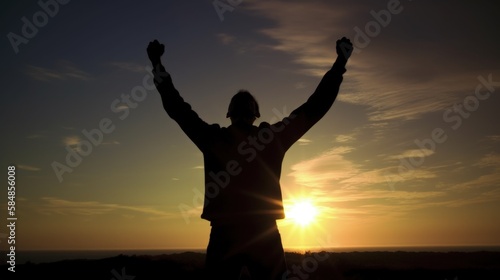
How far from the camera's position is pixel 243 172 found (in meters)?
4.21

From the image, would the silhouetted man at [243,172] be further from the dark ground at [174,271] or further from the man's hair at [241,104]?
the dark ground at [174,271]

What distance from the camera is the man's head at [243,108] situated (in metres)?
4.55

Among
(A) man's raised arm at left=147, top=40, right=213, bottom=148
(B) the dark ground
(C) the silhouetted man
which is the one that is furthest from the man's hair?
(B) the dark ground

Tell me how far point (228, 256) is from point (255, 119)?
1451 millimetres

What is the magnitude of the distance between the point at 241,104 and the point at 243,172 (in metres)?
0.75

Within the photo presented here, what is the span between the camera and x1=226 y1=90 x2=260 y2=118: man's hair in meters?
4.55

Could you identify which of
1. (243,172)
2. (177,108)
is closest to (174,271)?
(177,108)

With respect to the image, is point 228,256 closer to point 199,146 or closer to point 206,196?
point 206,196

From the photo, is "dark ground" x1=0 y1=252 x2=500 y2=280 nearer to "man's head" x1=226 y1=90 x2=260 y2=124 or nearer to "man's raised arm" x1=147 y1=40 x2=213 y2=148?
"man's head" x1=226 y1=90 x2=260 y2=124

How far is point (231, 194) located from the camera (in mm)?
4133

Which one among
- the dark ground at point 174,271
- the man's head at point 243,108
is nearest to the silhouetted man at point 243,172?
the man's head at point 243,108

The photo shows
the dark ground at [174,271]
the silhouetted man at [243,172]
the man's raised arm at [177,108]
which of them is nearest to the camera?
the silhouetted man at [243,172]

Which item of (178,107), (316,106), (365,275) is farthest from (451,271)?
(178,107)

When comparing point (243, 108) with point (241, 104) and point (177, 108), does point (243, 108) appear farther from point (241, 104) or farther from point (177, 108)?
point (177, 108)
